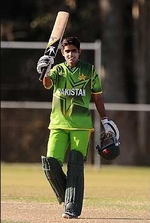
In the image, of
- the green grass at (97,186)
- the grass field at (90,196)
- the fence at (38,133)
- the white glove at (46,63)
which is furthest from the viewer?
the fence at (38,133)

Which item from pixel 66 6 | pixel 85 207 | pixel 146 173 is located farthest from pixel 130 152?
pixel 85 207

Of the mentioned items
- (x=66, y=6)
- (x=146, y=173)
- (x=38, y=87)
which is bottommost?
(x=146, y=173)

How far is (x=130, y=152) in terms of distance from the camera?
74.5 ft

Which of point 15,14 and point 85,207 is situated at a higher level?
point 15,14

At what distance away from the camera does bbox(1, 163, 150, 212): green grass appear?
13.2 meters

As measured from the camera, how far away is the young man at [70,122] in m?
10.5

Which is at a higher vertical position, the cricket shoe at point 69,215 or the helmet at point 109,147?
the helmet at point 109,147

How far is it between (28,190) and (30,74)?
21.2ft

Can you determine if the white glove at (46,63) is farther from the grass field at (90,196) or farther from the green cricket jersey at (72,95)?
the grass field at (90,196)

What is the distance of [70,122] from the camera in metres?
10.5

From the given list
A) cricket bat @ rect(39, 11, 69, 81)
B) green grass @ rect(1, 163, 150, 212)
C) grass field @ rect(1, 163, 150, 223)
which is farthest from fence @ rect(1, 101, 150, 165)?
cricket bat @ rect(39, 11, 69, 81)

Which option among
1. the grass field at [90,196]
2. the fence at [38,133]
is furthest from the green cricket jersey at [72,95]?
the fence at [38,133]

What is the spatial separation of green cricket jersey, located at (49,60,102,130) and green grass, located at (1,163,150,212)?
73.2 inches

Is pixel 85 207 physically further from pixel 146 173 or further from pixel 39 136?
pixel 39 136
